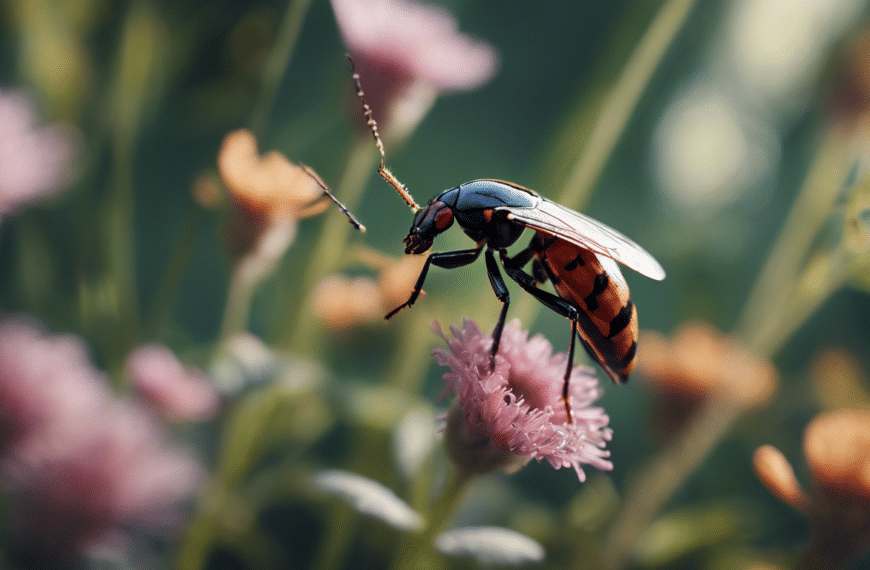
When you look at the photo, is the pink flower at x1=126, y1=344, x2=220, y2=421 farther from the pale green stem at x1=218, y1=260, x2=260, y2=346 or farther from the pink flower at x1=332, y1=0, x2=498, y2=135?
the pink flower at x1=332, y1=0, x2=498, y2=135

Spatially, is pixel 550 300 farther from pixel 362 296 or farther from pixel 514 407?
pixel 362 296

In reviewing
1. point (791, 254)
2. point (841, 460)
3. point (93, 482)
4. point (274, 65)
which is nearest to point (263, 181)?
point (274, 65)

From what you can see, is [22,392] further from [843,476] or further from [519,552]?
[843,476]

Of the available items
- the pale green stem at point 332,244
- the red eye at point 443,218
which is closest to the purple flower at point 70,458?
the pale green stem at point 332,244

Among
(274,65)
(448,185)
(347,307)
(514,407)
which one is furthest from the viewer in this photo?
(448,185)

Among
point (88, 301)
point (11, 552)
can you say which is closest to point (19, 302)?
point (88, 301)

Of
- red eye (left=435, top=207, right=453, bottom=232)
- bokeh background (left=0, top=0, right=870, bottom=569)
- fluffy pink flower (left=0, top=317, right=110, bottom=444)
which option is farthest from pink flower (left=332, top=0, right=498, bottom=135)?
fluffy pink flower (left=0, top=317, right=110, bottom=444)

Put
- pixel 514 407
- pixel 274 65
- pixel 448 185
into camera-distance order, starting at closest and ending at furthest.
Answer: pixel 514 407, pixel 274 65, pixel 448 185
